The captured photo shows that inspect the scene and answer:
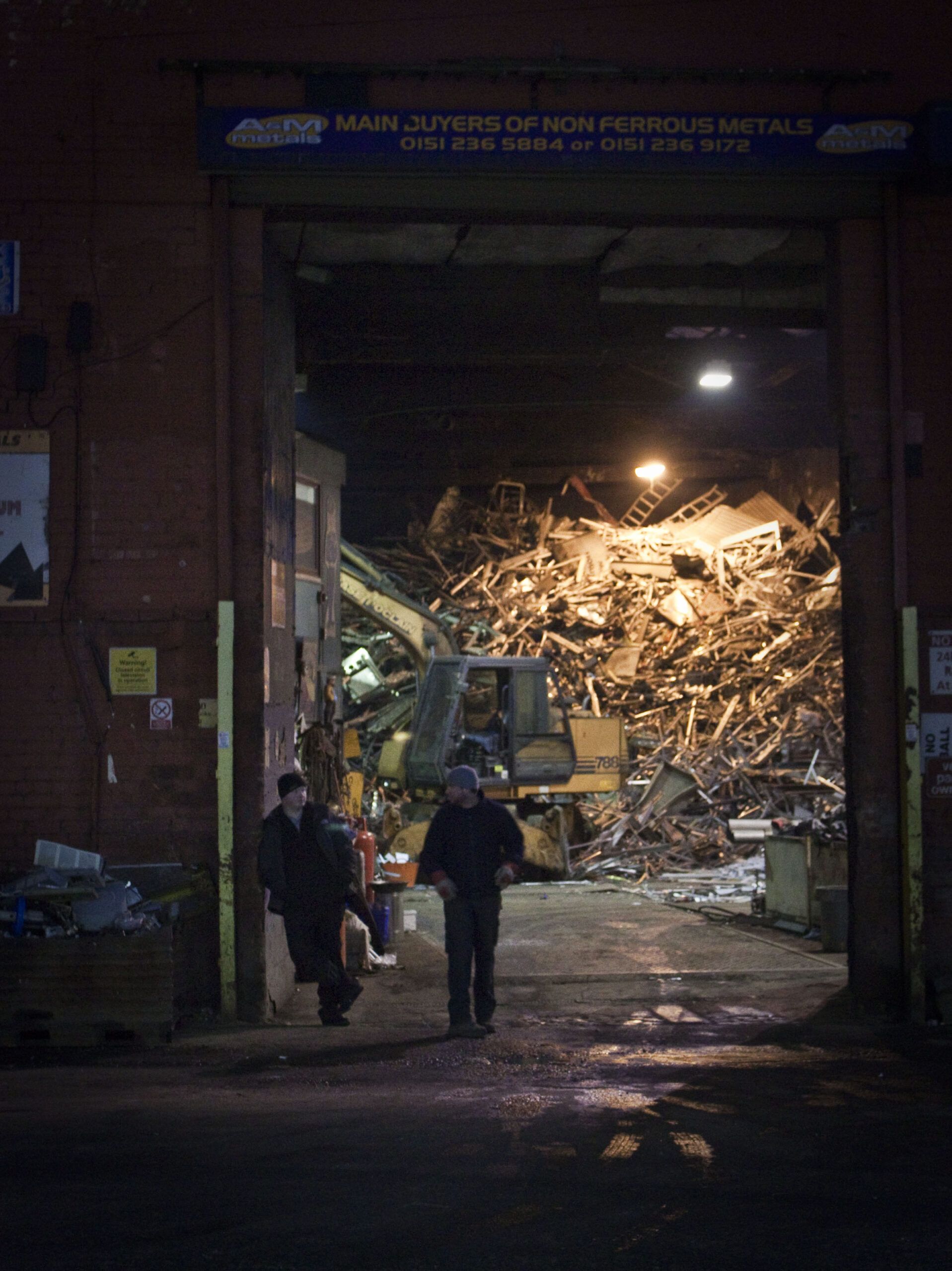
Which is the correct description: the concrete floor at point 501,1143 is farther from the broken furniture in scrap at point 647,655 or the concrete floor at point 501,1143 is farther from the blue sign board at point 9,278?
Result: the broken furniture in scrap at point 647,655

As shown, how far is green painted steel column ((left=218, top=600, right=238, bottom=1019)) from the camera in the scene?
8.49 metres

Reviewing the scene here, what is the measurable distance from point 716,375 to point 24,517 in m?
8.63

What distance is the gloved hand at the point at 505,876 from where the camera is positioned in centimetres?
830

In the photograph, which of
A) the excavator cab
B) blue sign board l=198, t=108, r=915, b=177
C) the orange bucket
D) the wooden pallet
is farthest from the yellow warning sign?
the excavator cab

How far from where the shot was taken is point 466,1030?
8.18m

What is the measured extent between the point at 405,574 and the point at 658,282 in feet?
46.5

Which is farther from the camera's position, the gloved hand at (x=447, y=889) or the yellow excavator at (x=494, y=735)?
the yellow excavator at (x=494, y=735)

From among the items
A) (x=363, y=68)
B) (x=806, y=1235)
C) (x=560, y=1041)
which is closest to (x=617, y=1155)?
(x=806, y=1235)

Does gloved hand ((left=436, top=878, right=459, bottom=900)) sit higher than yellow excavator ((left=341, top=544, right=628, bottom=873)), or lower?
lower

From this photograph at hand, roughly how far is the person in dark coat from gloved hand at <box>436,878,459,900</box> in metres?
0.63

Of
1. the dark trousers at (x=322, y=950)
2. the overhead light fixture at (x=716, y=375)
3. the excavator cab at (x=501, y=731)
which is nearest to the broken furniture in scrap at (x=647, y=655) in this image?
the excavator cab at (x=501, y=731)

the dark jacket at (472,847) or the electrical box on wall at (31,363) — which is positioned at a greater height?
the electrical box on wall at (31,363)

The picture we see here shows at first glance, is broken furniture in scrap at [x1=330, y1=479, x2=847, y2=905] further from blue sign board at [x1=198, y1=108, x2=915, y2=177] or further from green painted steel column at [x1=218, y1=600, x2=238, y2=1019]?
blue sign board at [x1=198, y1=108, x2=915, y2=177]

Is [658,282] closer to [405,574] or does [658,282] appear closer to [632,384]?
[632,384]
